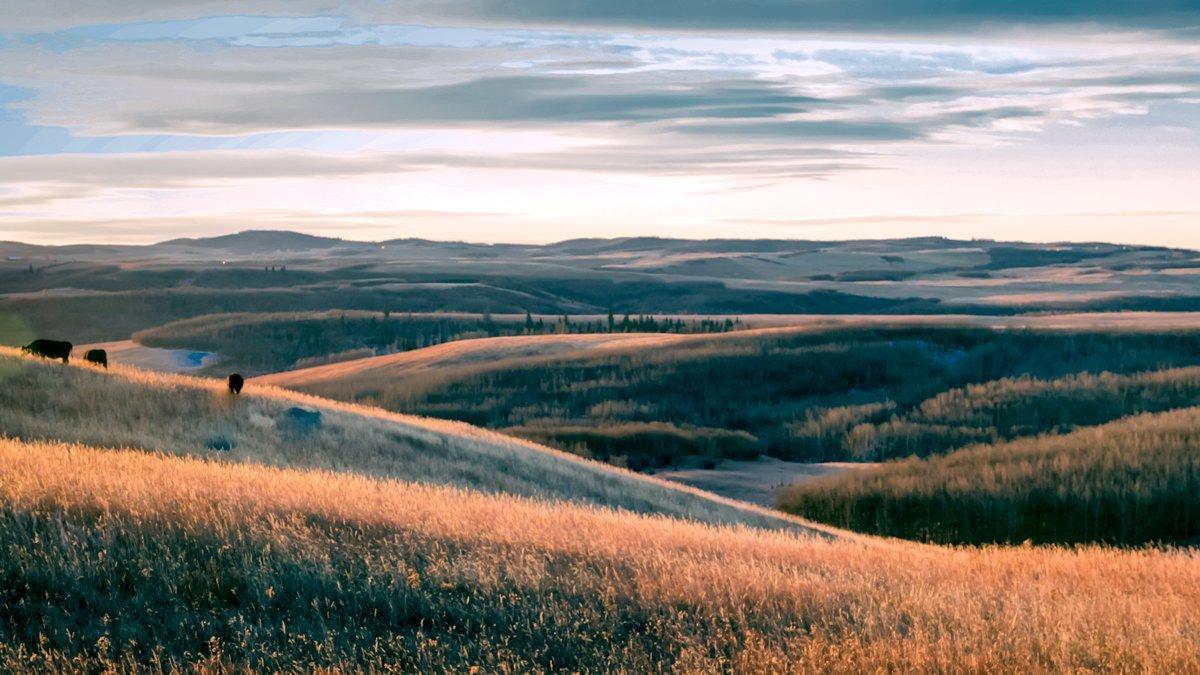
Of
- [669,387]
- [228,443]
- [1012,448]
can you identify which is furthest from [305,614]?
[669,387]

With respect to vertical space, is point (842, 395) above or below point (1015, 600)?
below

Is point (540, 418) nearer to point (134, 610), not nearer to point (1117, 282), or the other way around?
point (134, 610)

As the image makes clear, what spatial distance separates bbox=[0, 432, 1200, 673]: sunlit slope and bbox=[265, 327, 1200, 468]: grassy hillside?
3312cm

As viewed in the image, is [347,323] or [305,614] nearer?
[305,614]

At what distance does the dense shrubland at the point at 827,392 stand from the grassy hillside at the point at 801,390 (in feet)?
0.34

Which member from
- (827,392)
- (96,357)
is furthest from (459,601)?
(827,392)

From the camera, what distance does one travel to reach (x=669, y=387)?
59.5m

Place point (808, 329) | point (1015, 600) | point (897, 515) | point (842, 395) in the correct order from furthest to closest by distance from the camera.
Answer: point (808, 329) < point (842, 395) < point (897, 515) < point (1015, 600)

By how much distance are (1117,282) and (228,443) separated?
188 m

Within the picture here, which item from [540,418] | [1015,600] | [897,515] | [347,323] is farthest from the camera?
[347,323]

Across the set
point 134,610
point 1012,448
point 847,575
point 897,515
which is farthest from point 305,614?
point 1012,448

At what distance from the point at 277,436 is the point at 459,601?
16.7 metres

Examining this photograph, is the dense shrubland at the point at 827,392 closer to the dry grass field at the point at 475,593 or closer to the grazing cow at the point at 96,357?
the grazing cow at the point at 96,357

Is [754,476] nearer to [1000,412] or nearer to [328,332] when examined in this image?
[1000,412]
